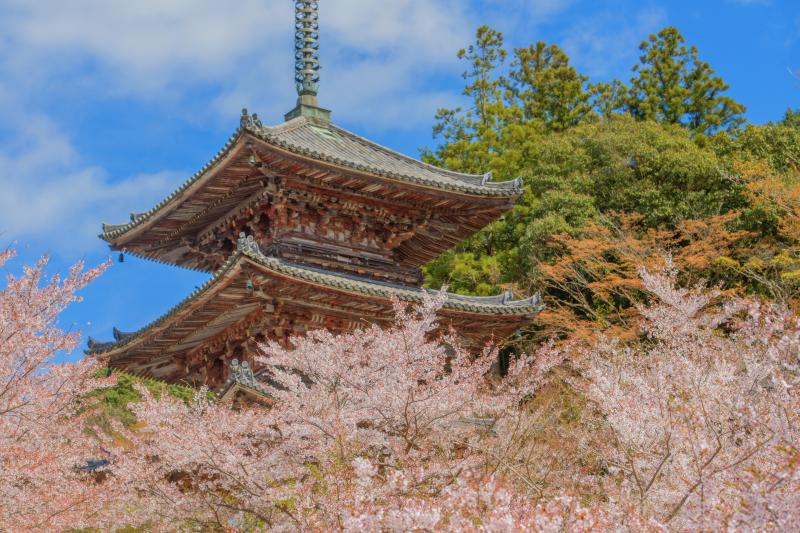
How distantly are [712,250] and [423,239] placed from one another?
32.0ft

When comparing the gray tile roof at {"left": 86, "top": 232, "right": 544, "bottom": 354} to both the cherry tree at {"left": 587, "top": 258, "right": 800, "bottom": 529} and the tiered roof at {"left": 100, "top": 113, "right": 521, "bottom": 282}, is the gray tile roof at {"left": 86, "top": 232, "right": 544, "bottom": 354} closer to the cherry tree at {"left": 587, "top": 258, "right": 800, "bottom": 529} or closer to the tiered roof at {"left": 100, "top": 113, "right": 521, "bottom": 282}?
the tiered roof at {"left": 100, "top": 113, "right": 521, "bottom": 282}

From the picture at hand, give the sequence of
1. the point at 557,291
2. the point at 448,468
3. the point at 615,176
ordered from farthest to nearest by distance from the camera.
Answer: the point at 615,176 < the point at 557,291 < the point at 448,468

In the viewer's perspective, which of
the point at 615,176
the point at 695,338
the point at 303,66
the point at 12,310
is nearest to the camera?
the point at 12,310

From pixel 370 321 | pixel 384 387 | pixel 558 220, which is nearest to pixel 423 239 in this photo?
pixel 370 321

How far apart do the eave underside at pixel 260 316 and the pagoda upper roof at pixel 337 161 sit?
1.80 meters

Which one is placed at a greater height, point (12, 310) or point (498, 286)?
point (498, 286)

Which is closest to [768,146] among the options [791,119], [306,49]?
[791,119]

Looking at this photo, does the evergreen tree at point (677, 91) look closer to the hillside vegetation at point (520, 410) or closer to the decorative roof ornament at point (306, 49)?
the hillside vegetation at point (520, 410)

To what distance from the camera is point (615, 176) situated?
26812mm

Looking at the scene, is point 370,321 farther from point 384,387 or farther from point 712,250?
point 712,250

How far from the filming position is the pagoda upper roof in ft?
45.6

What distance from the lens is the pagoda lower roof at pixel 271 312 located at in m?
12.9

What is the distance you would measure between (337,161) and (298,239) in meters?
1.50

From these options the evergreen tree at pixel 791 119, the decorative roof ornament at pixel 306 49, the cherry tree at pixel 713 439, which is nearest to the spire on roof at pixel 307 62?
the decorative roof ornament at pixel 306 49
